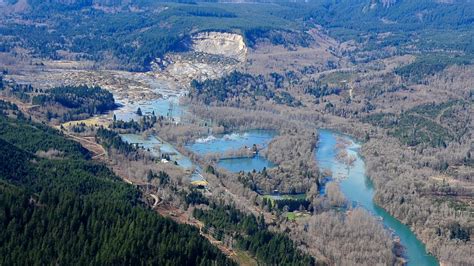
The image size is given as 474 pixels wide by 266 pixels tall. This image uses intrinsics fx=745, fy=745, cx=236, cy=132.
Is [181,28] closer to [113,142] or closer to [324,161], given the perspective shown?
[324,161]

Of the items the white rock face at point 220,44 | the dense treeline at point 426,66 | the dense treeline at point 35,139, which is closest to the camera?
the dense treeline at point 35,139

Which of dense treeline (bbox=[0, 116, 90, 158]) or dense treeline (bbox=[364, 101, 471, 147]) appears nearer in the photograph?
dense treeline (bbox=[0, 116, 90, 158])

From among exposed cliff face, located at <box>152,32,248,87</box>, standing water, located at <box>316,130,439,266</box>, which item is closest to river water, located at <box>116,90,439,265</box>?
standing water, located at <box>316,130,439,266</box>

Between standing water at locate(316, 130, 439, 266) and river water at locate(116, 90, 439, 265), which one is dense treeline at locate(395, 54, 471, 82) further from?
river water at locate(116, 90, 439, 265)

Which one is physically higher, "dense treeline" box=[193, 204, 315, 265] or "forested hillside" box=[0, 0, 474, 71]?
"dense treeline" box=[193, 204, 315, 265]

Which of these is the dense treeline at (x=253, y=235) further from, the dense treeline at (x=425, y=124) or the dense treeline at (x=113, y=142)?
the dense treeline at (x=425, y=124)

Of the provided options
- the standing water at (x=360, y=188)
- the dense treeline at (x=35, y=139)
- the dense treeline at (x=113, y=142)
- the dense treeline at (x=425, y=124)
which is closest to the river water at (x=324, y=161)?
the standing water at (x=360, y=188)

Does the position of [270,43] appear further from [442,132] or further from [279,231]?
[279,231]
